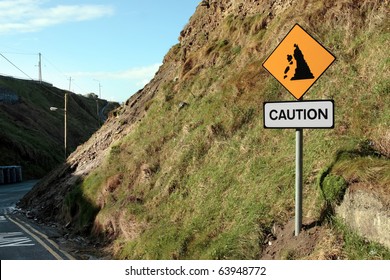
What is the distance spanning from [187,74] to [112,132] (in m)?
6.33

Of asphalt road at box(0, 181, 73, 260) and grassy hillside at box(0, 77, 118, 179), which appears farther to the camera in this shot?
grassy hillside at box(0, 77, 118, 179)

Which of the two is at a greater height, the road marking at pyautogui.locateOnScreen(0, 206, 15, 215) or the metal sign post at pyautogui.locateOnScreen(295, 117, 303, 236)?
the metal sign post at pyautogui.locateOnScreen(295, 117, 303, 236)

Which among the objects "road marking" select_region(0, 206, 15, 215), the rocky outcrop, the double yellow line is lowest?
"road marking" select_region(0, 206, 15, 215)

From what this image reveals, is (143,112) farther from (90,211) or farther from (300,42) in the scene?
(300,42)

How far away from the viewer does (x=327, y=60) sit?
617cm

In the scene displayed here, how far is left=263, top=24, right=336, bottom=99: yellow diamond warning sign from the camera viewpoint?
6203 mm

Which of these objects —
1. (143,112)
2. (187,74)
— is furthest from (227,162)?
(143,112)

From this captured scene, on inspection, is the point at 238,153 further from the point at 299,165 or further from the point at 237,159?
the point at 299,165

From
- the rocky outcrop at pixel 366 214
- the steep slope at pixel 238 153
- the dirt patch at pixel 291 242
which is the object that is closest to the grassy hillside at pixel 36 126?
the steep slope at pixel 238 153

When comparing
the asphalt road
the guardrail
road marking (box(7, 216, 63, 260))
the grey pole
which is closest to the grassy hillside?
the guardrail

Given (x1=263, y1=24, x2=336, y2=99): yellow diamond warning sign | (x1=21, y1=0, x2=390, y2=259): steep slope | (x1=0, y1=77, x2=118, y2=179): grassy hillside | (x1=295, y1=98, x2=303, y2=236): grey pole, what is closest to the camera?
(x1=263, y1=24, x2=336, y2=99): yellow diamond warning sign

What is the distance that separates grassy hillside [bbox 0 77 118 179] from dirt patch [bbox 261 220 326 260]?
5748 cm

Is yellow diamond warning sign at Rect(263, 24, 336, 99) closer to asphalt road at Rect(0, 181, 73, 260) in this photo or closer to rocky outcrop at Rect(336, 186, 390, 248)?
rocky outcrop at Rect(336, 186, 390, 248)

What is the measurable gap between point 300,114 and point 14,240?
12.2m
